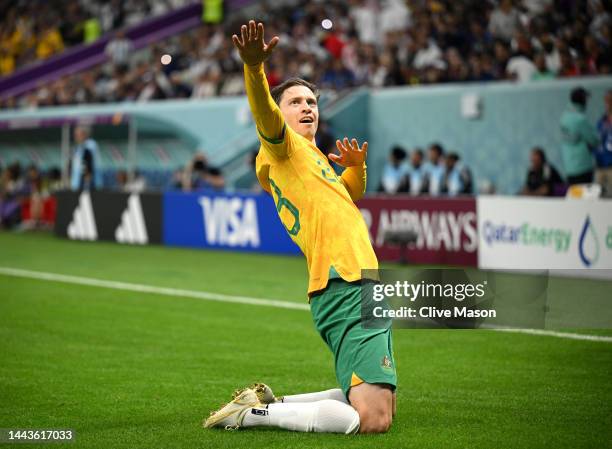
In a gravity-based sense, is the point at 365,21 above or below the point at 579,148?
above

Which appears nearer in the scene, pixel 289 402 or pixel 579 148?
pixel 289 402

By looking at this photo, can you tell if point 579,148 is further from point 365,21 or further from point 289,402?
point 289,402

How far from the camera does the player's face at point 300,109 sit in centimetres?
613

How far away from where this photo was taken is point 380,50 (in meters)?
23.3

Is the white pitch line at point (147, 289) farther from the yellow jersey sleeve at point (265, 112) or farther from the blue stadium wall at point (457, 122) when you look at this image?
the blue stadium wall at point (457, 122)

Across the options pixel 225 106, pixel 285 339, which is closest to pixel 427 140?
pixel 225 106

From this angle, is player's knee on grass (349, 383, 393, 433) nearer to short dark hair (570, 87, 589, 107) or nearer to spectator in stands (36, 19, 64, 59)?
short dark hair (570, 87, 589, 107)

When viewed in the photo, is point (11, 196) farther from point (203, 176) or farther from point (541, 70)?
point (541, 70)

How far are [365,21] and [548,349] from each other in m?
15.7

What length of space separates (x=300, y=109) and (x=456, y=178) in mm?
12321

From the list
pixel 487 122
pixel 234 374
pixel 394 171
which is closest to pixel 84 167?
pixel 394 171

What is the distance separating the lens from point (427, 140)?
69.1 ft

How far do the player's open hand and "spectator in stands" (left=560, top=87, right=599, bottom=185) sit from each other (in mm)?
11373

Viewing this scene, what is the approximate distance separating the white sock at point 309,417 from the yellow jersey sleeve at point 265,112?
1455mm
